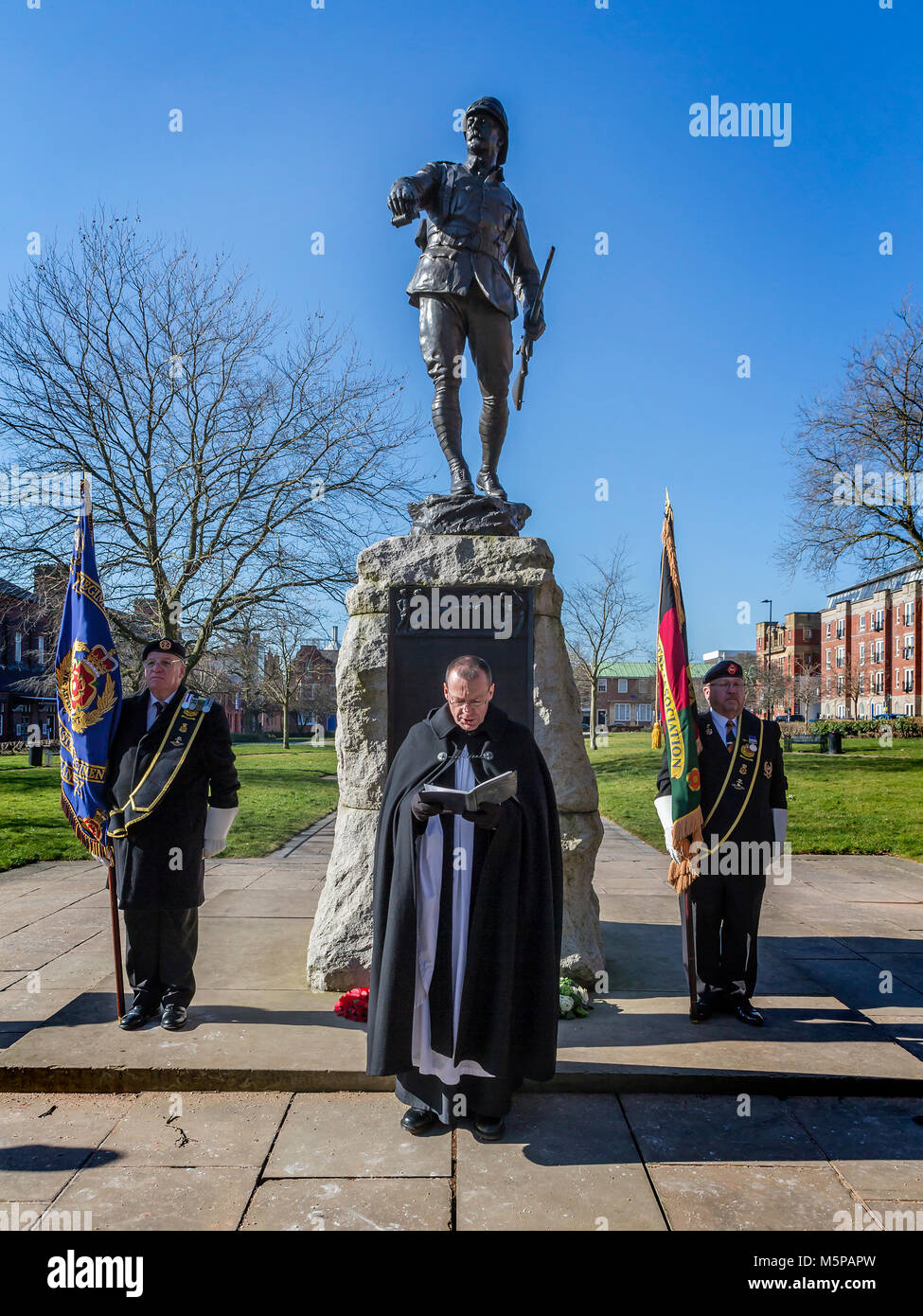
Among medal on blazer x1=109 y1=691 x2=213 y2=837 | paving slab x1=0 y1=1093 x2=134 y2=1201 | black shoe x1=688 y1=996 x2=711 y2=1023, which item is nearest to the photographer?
paving slab x1=0 y1=1093 x2=134 y2=1201

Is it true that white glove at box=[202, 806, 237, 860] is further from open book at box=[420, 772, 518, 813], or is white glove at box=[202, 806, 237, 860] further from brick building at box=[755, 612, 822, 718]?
brick building at box=[755, 612, 822, 718]

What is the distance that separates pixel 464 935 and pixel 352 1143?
0.88m

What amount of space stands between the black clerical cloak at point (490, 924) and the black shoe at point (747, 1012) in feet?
4.95

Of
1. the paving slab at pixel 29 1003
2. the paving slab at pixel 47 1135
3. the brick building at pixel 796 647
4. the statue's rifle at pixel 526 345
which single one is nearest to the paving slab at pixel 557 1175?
the paving slab at pixel 47 1135

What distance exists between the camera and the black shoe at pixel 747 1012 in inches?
171

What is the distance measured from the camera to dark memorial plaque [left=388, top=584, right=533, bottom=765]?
4836mm

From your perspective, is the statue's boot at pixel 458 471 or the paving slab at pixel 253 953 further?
the statue's boot at pixel 458 471

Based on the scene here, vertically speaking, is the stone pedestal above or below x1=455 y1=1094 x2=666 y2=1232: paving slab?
above

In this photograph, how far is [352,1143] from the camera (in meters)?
3.27

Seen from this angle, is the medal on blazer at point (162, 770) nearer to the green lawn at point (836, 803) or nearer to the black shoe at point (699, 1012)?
the black shoe at point (699, 1012)

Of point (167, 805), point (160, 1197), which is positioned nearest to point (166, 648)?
point (167, 805)

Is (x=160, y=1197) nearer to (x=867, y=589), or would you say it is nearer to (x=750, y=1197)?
(x=750, y=1197)

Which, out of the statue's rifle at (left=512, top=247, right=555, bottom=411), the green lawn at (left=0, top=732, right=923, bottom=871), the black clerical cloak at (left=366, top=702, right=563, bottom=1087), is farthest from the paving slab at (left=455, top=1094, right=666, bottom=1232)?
the green lawn at (left=0, top=732, right=923, bottom=871)

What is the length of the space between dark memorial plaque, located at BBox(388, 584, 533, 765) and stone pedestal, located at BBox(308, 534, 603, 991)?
0.04 meters
